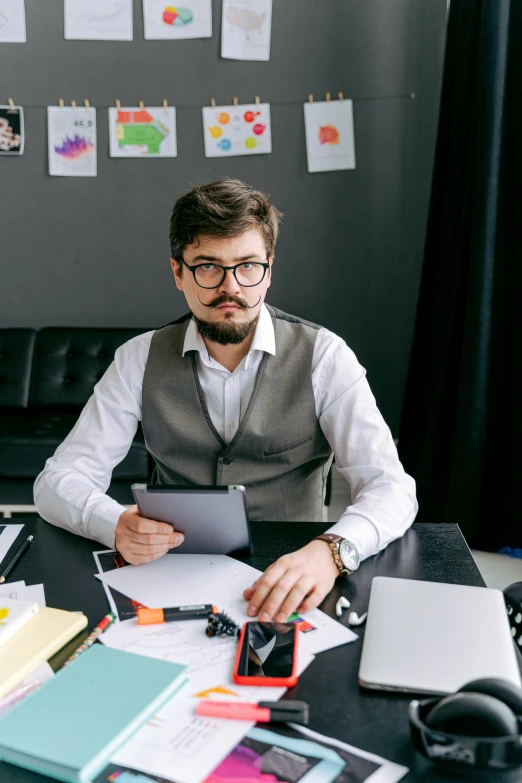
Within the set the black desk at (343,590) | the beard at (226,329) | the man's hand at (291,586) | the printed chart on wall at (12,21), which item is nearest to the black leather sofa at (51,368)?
the printed chart on wall at (12,21)

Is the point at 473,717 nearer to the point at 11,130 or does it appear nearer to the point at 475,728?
the point at 475,728

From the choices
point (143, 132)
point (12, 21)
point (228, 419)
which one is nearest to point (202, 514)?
point (228, 419)

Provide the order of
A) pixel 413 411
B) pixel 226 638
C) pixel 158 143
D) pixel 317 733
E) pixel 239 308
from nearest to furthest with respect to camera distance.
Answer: pixel 317 733, pixel 226 638, pixel 239 308, pixel 413 411, pixel 158 143

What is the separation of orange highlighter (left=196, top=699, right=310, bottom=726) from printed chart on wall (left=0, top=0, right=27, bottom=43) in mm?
3618

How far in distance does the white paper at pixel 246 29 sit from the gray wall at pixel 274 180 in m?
0.04

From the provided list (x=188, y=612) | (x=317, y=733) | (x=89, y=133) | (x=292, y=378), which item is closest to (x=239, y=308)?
(x=292, y=378)

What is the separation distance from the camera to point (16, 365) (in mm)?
3523

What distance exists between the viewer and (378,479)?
1.39 m

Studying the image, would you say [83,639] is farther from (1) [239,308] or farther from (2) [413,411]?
(2) [413,411]

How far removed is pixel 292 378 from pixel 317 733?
2.97 ft

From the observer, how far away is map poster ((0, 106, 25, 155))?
361 cm

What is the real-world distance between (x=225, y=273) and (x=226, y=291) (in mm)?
37

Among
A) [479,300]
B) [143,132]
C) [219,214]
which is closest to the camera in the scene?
[219,214]

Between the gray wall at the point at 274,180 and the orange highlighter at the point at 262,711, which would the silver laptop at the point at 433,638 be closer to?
the orange highlighter at the point at 262,711
